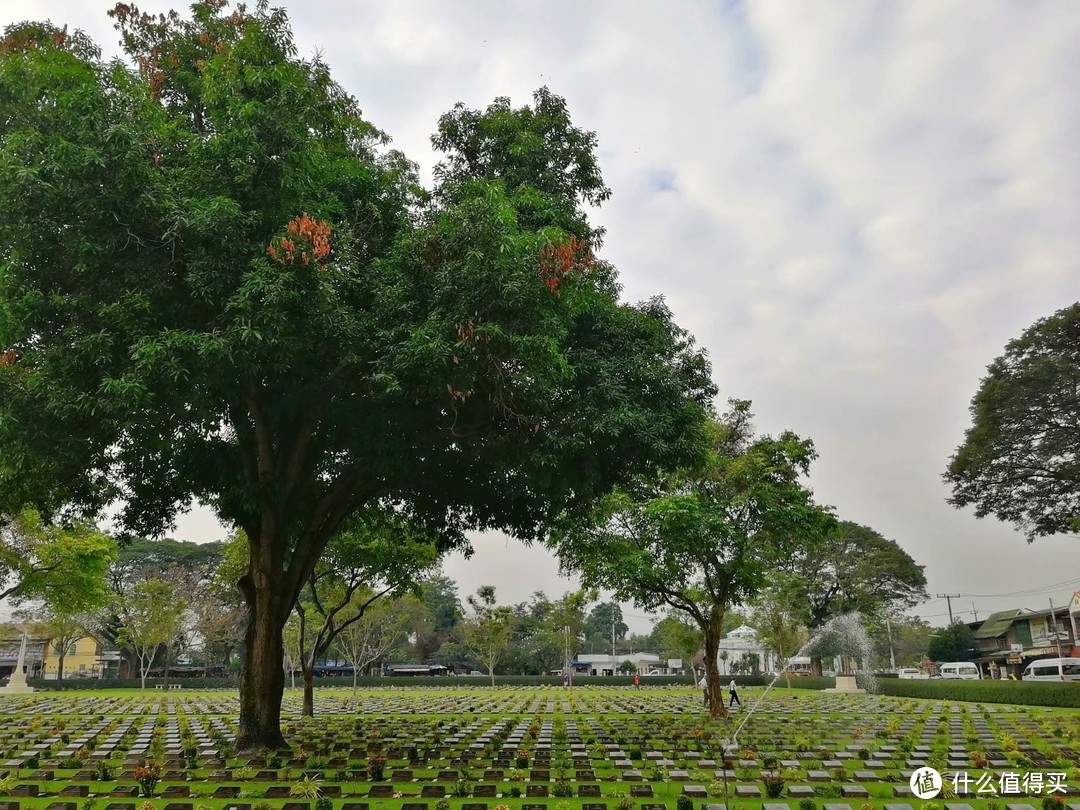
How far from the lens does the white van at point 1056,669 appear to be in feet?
124

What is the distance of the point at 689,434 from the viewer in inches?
466

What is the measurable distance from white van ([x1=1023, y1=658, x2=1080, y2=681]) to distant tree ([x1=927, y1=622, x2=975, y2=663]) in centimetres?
1573

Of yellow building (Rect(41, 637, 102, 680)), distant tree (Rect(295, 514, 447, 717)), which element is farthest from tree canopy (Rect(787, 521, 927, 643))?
yellow building (Rect(41, 637, 102, 680))

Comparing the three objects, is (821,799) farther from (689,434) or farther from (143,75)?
(143,75)

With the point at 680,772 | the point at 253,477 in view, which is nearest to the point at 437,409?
the point at 253,477

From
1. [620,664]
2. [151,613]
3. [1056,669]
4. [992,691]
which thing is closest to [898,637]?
[1056,669]

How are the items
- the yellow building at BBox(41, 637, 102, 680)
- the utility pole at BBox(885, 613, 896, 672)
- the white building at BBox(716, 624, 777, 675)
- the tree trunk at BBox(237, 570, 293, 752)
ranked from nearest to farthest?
the tree trunk at BBox(237, 570, 293, 752) < the utility pole at BBox(885, 613, 896, 672) < the white building at BBox(716, 624, 777, 675) < the yellow building at BBox(41, 637, 102, 680)

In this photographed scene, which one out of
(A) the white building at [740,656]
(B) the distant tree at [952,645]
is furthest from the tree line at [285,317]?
(B) the distant tree at [952,645]

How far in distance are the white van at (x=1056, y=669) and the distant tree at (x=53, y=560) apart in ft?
140

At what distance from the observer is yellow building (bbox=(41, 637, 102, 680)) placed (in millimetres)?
63116

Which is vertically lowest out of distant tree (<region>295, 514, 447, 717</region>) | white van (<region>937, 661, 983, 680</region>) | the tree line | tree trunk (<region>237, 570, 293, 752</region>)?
white van (<region>937, 661, 983, 680</region>)

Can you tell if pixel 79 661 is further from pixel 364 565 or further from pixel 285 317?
pixel 285 317

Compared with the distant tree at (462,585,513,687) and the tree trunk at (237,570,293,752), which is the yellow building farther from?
the tree trunk at (237,570,293,752)

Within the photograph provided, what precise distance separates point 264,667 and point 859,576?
4485cm
